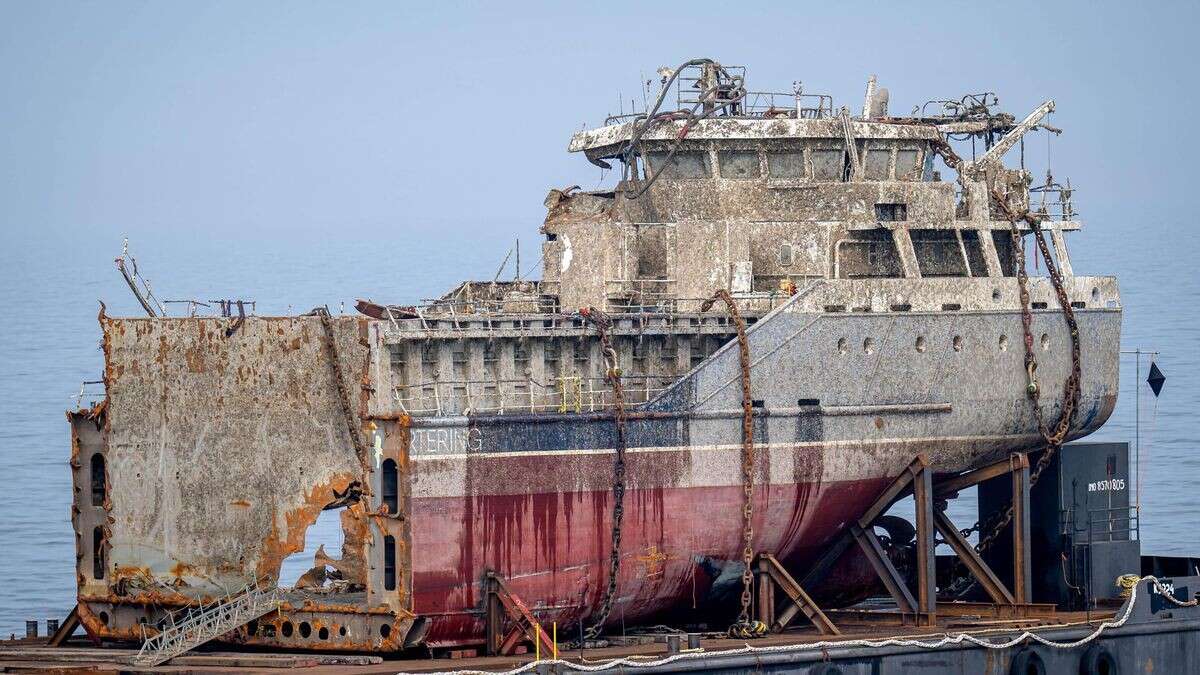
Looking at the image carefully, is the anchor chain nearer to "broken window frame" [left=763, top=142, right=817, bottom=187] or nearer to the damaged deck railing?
the damaged deck railing

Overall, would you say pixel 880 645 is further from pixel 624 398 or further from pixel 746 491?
Result: pixel 624 398

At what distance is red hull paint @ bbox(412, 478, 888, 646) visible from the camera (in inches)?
1304

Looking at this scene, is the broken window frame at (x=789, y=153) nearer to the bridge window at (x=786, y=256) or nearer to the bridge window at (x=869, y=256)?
the bridge window at (x=786, y=256)

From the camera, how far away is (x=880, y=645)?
34.9 m

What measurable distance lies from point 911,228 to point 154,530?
43.1 feet

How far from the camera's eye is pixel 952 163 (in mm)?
40656

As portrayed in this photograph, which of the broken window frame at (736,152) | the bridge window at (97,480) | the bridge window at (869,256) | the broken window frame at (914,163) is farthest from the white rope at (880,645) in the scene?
the broken window frame at (736,152)

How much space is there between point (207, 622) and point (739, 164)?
11.8 meters

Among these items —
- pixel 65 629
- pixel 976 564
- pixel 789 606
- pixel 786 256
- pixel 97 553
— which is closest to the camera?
pixel 97 553

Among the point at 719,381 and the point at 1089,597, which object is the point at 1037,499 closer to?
the point at 1089,597

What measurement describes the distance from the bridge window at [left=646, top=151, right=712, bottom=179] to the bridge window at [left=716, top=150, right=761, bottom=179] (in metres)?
0.27

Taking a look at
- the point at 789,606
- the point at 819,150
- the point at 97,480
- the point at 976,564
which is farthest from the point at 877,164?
the point at 97,480

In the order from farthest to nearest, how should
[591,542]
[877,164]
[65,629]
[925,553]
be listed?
[877,164], [925,553], [65,629], [591,542]

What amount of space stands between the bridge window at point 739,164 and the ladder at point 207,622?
10.6 m
